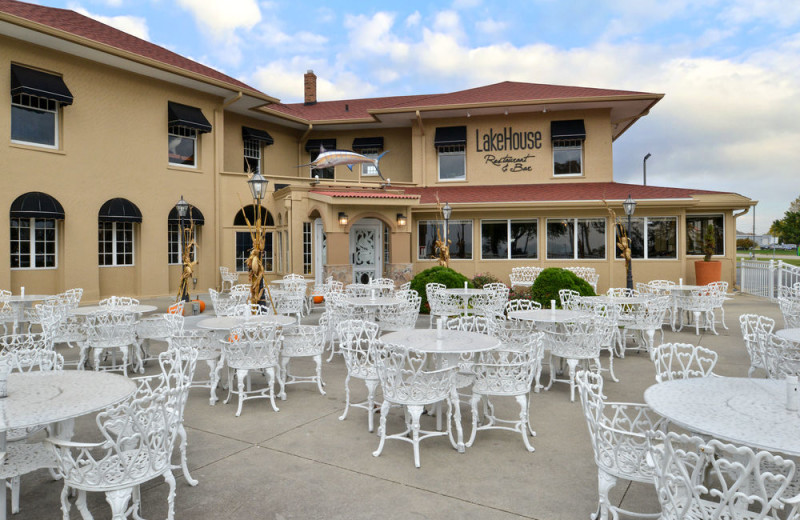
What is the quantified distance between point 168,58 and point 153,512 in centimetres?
1842

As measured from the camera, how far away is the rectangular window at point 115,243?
16016 millimetres

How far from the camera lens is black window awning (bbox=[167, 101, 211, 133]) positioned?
56.3 feet

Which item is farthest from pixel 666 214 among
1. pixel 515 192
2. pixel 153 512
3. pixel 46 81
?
pixel 46 81

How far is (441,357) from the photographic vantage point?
5.62 metres

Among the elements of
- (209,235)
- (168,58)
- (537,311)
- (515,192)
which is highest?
(168,58)

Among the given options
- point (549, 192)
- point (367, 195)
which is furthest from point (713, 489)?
point (549, 192)

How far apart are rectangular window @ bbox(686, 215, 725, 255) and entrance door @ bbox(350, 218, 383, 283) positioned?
11361mm

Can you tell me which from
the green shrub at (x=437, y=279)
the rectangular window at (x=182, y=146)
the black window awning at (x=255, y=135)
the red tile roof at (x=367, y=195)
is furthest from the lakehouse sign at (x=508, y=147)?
the rectangular window at (x=182, y=146)

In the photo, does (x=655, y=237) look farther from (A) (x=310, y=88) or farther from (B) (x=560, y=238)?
(A) (x=310, y=88)

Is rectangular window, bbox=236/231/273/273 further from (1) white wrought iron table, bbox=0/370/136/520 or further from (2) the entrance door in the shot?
(1) white wrought iron table, bbox=0/370/136/520

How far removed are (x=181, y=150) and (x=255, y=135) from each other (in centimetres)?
339

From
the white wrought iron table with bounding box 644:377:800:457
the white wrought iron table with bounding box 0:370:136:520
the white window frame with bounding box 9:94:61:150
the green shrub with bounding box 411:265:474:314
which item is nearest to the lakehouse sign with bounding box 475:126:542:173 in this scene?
the green shrub with bounding box 411:265:474:314

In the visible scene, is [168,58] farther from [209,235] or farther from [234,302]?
[234,302]

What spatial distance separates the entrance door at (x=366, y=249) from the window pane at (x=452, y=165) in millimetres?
4410
